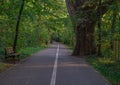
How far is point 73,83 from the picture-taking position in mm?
14898

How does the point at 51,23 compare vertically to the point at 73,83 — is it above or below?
above

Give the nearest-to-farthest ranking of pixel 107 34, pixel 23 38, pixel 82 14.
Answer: pixel 107 34 < pixel 82 14 < pixel 23 38

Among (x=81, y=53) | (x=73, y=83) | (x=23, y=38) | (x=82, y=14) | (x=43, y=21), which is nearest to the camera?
(x=73, y=83)

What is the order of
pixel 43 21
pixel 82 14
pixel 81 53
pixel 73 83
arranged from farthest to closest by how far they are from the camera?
1. pixel 43 21
2. pixel 81 53
3. pixel 82 14
4. pixel 73 83

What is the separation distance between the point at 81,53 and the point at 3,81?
23.0 meters

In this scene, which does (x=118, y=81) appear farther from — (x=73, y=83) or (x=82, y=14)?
(x=82, y=14)

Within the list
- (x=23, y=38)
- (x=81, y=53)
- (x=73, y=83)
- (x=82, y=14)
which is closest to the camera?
(x=73, y=83)

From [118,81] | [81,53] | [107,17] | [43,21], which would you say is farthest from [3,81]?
[43,21]

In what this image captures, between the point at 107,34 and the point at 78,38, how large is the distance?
1214 centimetres

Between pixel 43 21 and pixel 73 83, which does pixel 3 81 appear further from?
pixel 43 21

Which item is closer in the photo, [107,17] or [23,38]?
[107,17]

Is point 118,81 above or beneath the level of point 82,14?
beneath

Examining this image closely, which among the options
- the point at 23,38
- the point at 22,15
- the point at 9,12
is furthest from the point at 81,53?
the point at 9,12

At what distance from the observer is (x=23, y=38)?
3472cm
